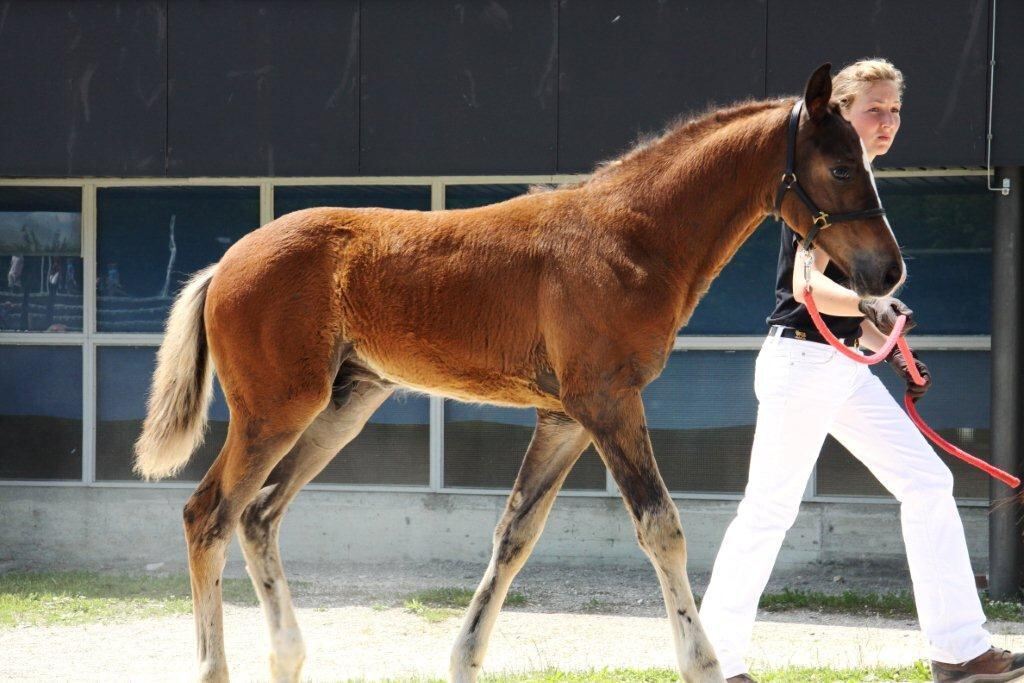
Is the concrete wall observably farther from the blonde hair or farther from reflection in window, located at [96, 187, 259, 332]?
the blonde hair

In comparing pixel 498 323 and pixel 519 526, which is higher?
pixel 498 323

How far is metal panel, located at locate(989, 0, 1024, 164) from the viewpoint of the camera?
22.3 feet

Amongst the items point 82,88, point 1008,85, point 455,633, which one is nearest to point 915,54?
point 1008,85

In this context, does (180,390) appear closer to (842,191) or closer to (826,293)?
(826,293)

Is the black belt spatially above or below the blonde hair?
below

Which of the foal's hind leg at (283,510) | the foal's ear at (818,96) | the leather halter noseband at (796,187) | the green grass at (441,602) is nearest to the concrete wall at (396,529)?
the green grass at (441,602)

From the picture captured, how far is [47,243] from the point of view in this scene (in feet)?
28.7

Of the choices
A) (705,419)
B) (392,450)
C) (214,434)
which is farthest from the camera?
(214,434)

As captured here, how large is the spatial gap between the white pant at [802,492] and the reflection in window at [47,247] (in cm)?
608

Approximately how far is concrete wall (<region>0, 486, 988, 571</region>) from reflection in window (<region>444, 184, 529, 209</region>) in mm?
2078

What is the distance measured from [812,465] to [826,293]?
0.64 m

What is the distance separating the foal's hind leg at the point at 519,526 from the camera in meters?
4.16

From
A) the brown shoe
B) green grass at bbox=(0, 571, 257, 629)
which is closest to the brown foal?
the brown shoe

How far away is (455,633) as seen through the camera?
6.66 m
